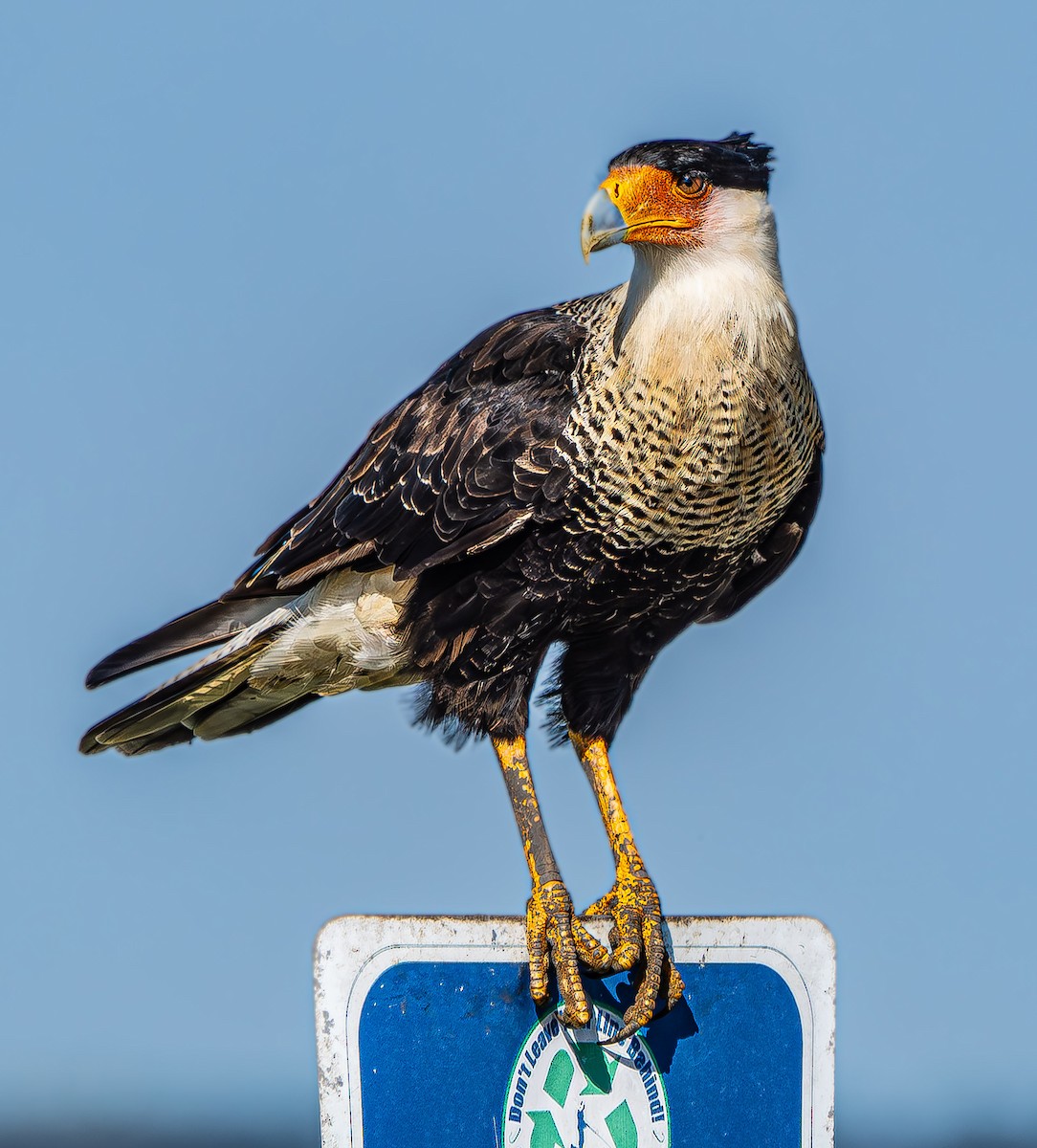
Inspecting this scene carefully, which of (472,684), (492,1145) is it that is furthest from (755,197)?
(492,1145)

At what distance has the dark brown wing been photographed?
425cm

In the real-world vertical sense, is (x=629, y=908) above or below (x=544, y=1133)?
above

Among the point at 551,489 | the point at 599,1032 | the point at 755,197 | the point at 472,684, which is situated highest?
the point at 755,197

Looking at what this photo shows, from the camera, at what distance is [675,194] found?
13.4 ft

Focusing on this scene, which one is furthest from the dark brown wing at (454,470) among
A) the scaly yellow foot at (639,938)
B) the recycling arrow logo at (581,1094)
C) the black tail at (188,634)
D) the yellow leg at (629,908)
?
the recycling arrow logo at (581,1094)

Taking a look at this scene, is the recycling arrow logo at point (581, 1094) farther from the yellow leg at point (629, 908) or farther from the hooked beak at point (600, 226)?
the hooked beak at point (600, 226)

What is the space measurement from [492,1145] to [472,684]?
1.74 meters

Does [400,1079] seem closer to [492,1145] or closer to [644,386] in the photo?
[492,1145]

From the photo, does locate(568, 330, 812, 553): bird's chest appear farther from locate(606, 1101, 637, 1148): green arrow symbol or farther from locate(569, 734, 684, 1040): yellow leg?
locate(606, 1101, 637, 1148): green arrow symbol

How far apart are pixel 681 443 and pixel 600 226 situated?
24.7 inches

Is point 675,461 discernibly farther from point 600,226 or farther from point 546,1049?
point 546,1049

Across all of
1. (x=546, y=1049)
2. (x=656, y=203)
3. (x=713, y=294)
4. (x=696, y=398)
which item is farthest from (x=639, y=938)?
(x=656, y=203)

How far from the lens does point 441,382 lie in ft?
15.8

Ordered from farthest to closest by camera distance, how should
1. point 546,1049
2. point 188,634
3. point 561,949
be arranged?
point 188,634 < point 561,949 < point 546,1049
